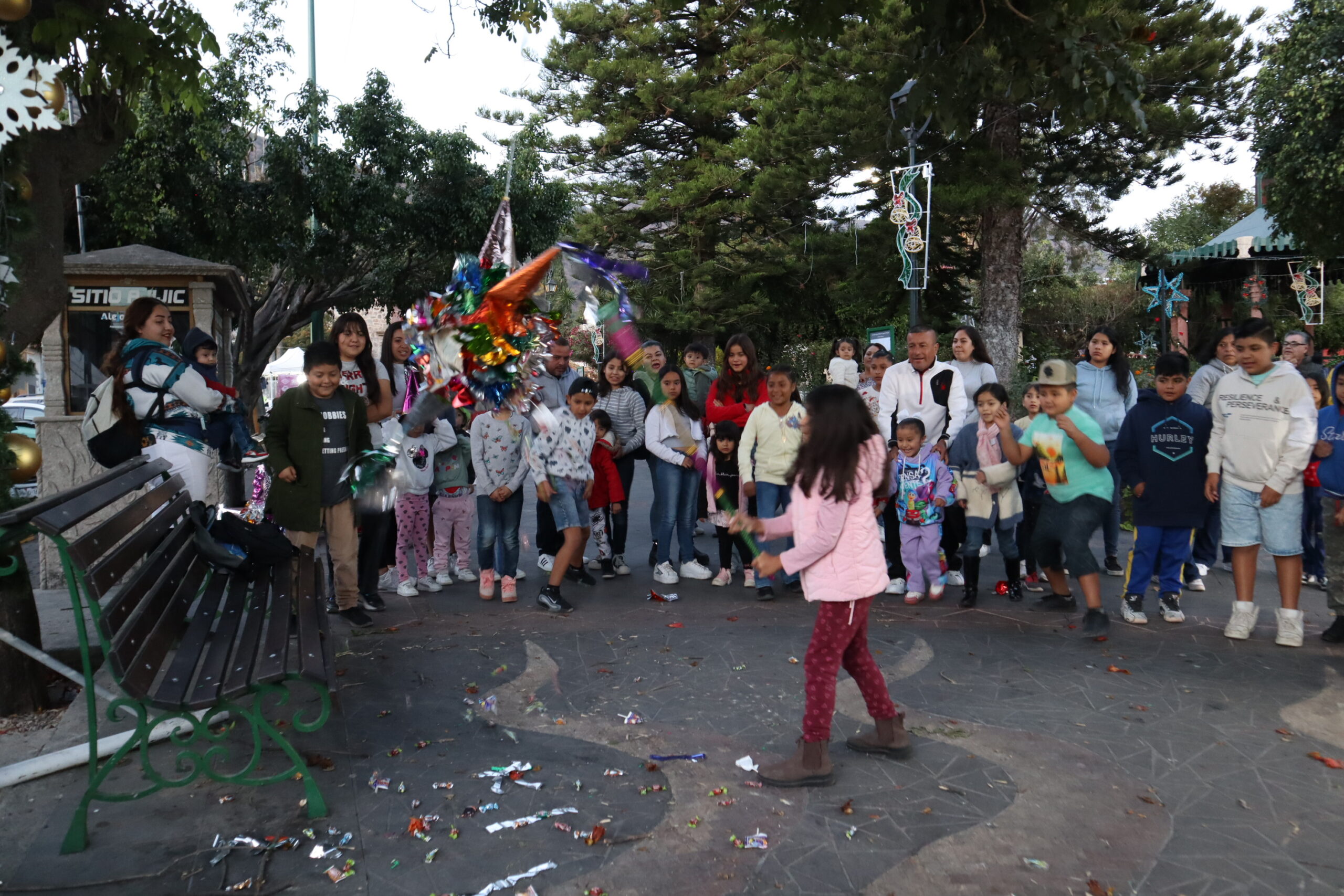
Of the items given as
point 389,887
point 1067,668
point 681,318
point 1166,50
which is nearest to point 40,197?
point 389,887

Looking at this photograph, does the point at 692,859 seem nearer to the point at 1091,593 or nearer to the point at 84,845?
the point at 84,845

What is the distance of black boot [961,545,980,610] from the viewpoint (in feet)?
21.6

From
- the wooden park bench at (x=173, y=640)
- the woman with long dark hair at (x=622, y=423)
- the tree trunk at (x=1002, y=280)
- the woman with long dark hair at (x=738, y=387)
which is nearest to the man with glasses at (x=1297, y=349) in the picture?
the woman with long dark hair at (x=738, y=387)

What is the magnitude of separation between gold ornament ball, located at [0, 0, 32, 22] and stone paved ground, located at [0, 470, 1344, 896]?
2.94 metres

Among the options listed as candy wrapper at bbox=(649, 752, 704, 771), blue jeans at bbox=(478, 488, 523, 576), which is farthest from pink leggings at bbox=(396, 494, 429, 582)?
candy wrapper at bbox=(649, 752, 704, 771)

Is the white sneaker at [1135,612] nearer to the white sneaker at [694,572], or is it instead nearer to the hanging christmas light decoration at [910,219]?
the white sneaker at [694,572]

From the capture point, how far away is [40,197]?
187 inches

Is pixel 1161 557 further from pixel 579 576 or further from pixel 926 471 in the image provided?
pixel 579 576

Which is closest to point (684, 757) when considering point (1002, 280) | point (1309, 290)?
point (1002, 280)

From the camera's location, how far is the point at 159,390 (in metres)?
5.55

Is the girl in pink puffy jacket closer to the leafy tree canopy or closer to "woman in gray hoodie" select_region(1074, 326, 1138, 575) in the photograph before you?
"woman in gray hoodie" select_region(1074, 326, 1138, 575)

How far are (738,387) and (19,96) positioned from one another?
4.67 metres

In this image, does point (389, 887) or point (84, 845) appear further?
point (84, 845)

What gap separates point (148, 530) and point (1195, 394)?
7.32 m
